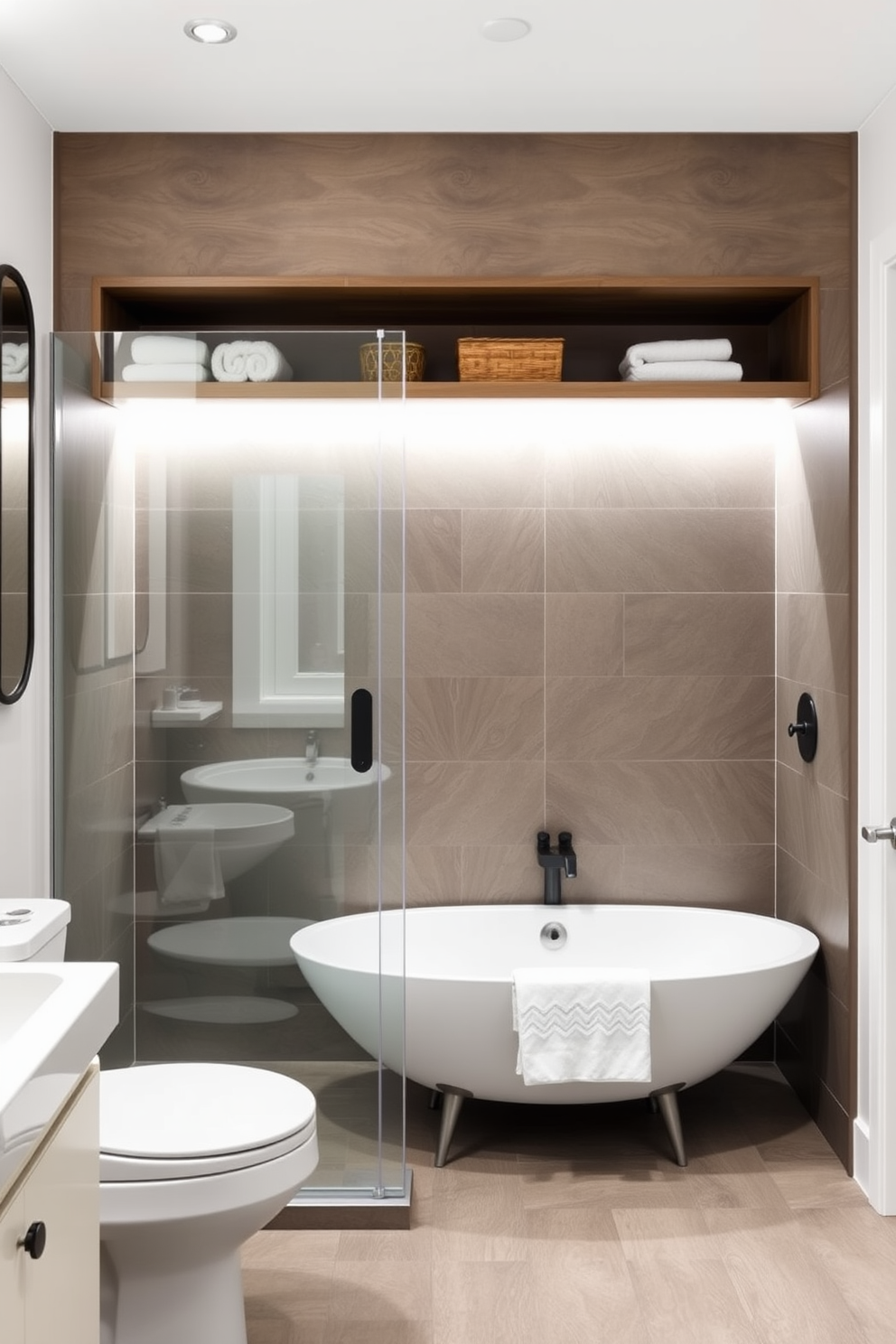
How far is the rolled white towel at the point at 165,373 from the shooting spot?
281 cm

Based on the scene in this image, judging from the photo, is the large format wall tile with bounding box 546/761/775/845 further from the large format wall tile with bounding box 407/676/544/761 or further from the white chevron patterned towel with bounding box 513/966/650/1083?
the white chevron patterned towel with bounding box 513/966/650/1083

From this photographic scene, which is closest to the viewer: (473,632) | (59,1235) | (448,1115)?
(59,1235)

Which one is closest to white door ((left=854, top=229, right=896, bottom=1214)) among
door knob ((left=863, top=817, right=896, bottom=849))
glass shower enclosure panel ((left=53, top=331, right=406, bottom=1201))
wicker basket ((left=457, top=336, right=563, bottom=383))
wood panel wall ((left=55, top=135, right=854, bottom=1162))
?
door knob ((left=863, top=817, right=896, bottom=849))

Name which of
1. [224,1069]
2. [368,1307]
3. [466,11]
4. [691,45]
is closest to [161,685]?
[224,1069]

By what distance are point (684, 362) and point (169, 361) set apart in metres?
1.39

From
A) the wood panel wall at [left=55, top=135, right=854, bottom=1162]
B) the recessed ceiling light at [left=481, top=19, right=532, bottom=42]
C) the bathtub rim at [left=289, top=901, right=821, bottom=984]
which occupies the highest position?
the recessed ceiling light at [left=481, top=19, right=532, bottom=42]

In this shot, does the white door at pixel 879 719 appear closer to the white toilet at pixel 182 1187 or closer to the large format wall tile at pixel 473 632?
the large format wall tile at pixel 473 632

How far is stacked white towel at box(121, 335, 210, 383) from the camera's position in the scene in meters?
2.82

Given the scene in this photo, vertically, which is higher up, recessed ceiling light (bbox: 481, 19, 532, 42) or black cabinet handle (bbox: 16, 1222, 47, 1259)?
recessed ceiling light (bbox: 481, 19, 532, 42)

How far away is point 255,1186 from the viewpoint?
2195 mm

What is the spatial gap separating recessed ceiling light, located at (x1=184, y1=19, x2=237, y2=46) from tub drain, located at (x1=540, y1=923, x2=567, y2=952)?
8.16ft

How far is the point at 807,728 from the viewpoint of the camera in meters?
3.38

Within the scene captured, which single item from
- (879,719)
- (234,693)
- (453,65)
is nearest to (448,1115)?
(234,693)

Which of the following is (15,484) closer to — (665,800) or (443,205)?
(443,205)
